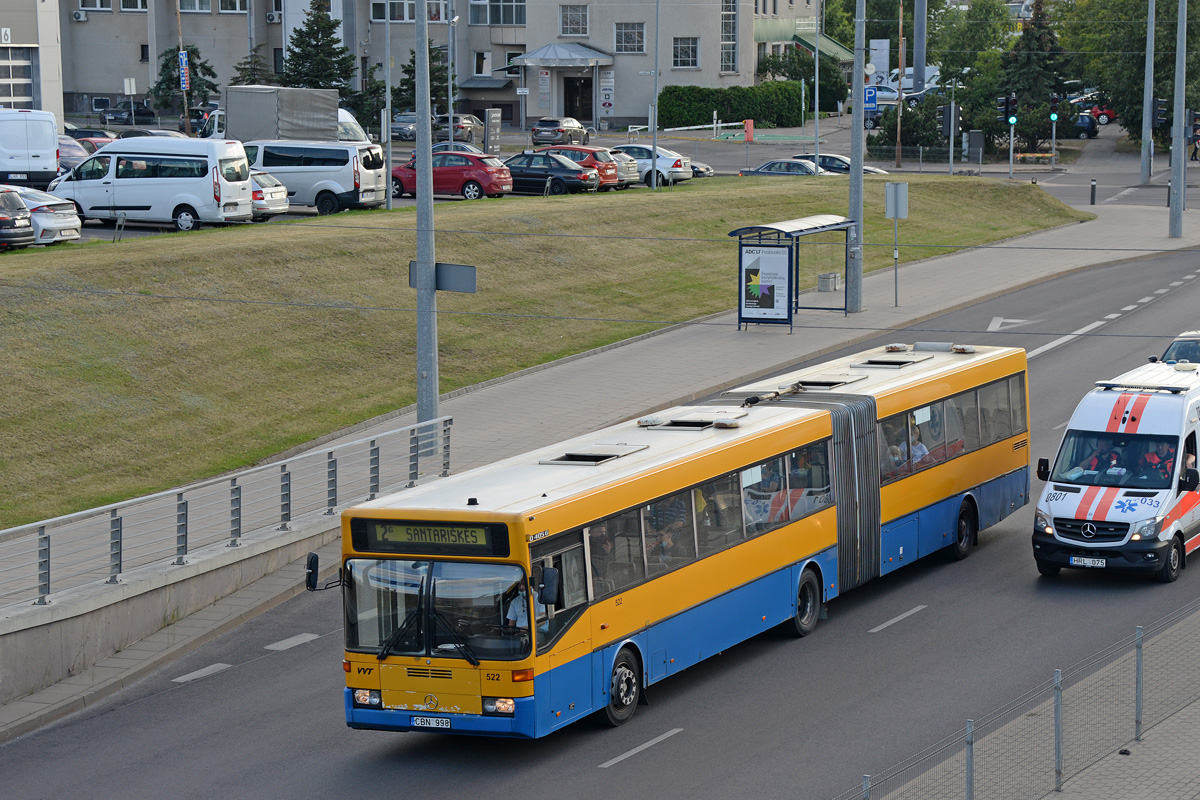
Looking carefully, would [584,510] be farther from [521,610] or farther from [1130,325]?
[1130,325]

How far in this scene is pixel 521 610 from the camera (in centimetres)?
1159

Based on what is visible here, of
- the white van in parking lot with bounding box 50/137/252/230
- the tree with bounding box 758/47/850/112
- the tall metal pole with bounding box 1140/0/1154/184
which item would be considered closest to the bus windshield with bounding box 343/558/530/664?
the white van in parking lot with bounding box 50/137/252/230

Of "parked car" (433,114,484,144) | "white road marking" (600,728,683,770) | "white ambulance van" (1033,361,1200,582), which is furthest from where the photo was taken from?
"parked car" (433,114,484,144)

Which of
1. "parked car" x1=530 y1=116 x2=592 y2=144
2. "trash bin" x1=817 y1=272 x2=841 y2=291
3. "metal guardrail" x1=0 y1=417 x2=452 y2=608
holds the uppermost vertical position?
"parked car" x1=530 y1=116 x2=592 y2=144

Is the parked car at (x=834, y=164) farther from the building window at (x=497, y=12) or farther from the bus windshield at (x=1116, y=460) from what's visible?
the bus windshield at (x=1116, y=460)

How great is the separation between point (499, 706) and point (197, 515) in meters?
7.43

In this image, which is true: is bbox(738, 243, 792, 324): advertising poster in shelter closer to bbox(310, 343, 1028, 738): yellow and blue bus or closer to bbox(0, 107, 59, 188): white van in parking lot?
bbox(310, 343, 1028, 738): yellow and blue bus

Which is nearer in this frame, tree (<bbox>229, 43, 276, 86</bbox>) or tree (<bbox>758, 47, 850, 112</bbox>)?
tree (<bbox>229, 43, 276, 86</bbox>)

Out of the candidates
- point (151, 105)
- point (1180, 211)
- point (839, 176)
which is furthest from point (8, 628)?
point (151, 105)

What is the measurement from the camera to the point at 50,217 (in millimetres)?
31875

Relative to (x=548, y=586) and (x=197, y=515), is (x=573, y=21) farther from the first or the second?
(x=548, y=586)

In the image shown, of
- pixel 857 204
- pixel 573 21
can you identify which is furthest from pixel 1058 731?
pixel 573 21

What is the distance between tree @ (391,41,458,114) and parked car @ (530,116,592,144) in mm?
6819

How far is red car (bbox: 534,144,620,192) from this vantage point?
156 feet
